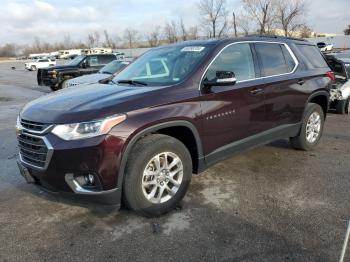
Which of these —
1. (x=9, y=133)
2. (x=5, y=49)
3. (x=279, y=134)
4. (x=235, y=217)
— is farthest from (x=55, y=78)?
(x=5, y=49)

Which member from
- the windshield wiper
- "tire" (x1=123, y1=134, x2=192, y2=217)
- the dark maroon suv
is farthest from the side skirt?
the windshield wiper

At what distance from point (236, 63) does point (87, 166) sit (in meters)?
2.34

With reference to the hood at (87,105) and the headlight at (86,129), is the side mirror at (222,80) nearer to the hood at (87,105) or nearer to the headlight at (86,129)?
the hood at (87,105)

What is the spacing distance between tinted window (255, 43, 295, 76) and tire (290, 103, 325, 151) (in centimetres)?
89

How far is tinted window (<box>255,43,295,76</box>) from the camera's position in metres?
5.05

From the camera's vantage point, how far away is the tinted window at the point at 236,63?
4391 millimetres

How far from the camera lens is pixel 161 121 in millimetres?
3746

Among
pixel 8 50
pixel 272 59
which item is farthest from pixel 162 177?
pixel 8 50

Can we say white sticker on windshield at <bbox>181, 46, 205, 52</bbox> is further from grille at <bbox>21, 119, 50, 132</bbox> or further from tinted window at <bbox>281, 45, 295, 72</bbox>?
grille at <bbox>21, 119, 50, 132</bbox>

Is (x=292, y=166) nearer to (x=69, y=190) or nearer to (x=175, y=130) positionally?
(x=175, y=130)

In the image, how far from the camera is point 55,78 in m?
16.2

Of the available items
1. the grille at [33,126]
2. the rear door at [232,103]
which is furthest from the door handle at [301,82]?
the grille at [33,126]

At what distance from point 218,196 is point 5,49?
17566 cm

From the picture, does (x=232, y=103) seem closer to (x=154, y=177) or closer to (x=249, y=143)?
(x=249, y=143)
